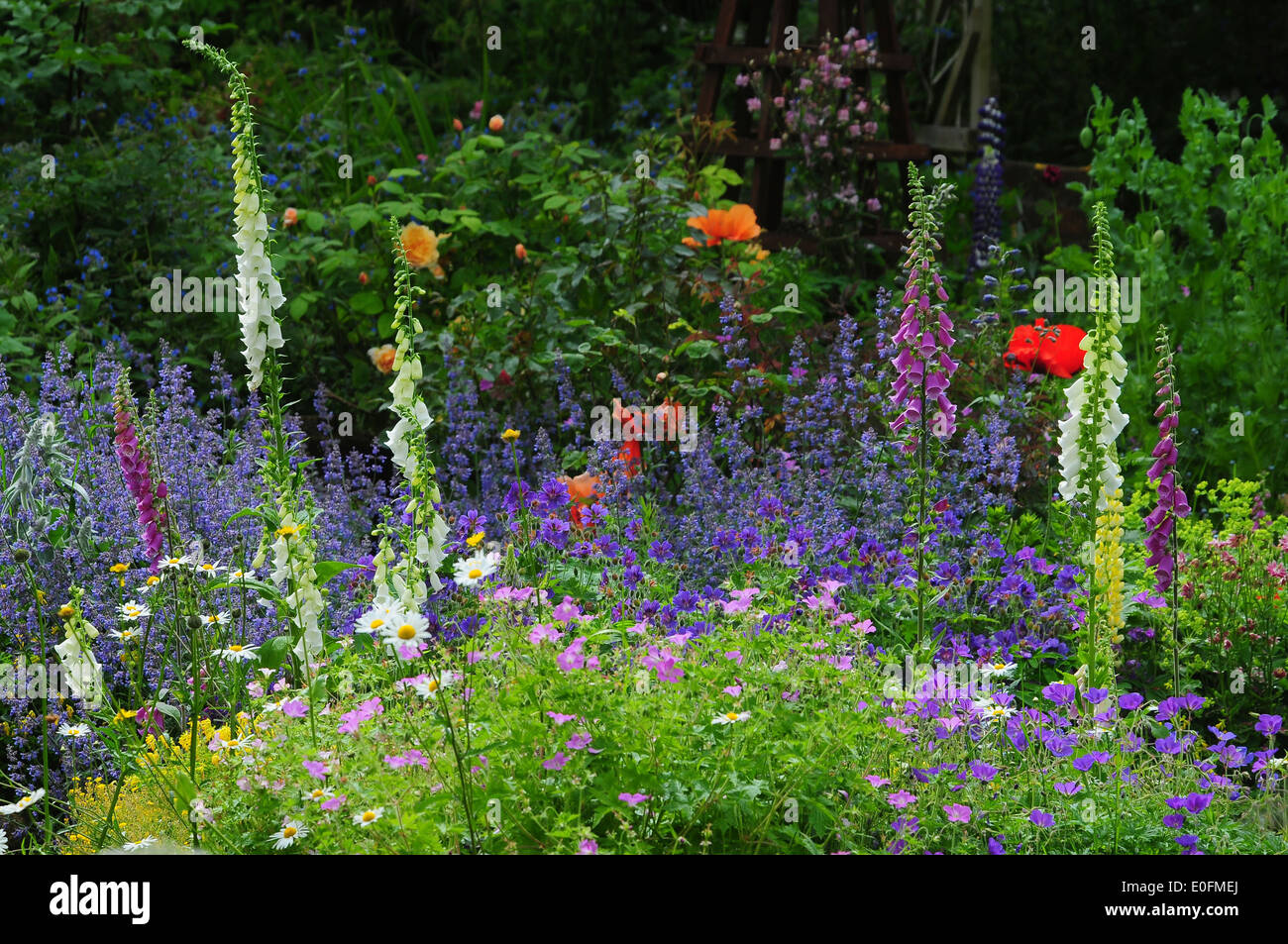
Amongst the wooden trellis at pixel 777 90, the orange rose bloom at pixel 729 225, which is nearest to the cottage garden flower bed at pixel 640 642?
the orange rose bloom at pixel 729 225

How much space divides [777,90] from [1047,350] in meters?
3.15

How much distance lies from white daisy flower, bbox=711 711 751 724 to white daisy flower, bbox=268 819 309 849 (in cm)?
87

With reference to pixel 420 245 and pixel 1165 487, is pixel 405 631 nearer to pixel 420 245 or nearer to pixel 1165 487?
pixel 1165 487

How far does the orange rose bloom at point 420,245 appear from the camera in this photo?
6230 mm

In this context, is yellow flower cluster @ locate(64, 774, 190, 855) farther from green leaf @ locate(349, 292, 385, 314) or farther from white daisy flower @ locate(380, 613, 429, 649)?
green leaf @ locate(349, 292, 385, 314)

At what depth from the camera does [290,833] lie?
107 inches

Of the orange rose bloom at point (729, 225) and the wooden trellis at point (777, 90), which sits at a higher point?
the wooden trellis at point (777, 90)

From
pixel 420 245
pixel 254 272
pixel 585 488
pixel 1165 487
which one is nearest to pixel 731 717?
pixel 1165 487

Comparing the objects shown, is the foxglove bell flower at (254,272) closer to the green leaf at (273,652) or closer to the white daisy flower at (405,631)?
the green leaf at (273,652)

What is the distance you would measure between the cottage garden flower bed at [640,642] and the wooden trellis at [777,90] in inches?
110

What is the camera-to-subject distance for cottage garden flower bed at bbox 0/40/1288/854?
2.74 m

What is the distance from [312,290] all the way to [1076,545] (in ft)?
13.4

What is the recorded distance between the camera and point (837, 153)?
7.33 meters

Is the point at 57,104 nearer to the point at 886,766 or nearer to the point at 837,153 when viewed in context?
the point at 837,153
